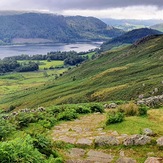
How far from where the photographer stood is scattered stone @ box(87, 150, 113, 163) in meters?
14.5

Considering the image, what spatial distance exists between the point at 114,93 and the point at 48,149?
5893cm

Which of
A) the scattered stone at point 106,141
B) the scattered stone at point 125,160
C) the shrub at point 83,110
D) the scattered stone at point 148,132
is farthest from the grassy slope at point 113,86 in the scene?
the scattered stone at point 125,160

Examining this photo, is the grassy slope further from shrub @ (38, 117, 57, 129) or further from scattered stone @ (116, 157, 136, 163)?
scattered stone @ (116, 157, 136, 163)

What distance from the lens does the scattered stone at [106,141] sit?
16102 millimetres

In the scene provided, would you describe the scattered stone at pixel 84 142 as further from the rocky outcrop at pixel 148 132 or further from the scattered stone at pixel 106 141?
the rocky outcrop at pixel 148 132

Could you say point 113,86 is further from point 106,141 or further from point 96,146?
point 96,146

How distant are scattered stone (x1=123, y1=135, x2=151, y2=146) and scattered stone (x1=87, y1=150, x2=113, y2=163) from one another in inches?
56.8

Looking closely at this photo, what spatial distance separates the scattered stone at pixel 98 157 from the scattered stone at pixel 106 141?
80cm

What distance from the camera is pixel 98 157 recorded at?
14828 millimetres

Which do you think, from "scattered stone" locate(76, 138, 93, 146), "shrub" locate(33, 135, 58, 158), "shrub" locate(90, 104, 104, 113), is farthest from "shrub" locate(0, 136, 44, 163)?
"shrub" locate(90, 104, 104, 113)

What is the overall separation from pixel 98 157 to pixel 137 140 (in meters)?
2.36

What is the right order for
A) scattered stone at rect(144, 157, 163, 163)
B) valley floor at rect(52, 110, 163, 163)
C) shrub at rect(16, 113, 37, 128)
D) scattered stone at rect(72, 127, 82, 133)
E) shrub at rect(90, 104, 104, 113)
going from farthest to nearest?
1. shrub at rect(90, 104, 104, 113)
2. shrub at rect(16, 113, 37, 128)
3. scattered stone at rect(72, 127, 82, 133)
4. valley floor at rect(52, 110, 163, 163)
5. scattered stone at rect(144, 157, 163, 163)

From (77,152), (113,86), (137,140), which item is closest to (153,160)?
(137,140)

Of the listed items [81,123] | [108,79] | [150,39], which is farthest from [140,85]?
[150,39]
